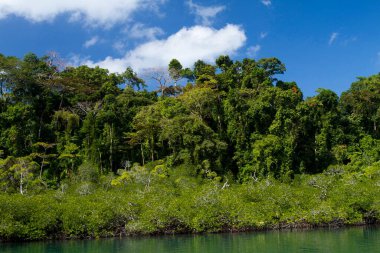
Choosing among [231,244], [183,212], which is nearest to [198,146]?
[183,212]

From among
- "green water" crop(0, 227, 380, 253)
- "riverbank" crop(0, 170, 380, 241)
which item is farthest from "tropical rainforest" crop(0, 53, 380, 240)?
"green water" crop(0, 227, 380, 253)

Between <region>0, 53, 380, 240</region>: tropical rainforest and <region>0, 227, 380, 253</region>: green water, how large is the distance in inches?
66.2

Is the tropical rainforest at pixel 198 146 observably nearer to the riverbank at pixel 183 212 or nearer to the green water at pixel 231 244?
the riverbank at pixel 183 212

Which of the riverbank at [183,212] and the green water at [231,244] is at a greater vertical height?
the riverbank at [183,212]

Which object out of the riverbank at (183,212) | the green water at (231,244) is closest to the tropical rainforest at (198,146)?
the riverbank at (183,212)

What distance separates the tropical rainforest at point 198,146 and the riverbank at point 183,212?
0.07m

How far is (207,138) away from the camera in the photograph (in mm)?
28875

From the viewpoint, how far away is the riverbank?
63.3ft

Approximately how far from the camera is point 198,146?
28.2 metres

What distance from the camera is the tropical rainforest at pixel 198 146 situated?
20672 mm

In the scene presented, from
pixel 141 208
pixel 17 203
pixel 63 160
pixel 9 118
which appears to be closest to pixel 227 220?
pixel 141 208

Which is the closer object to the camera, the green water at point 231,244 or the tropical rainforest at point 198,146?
the green water at point 231,244

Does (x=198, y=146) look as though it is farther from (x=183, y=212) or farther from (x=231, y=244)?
(x=231, y=244)

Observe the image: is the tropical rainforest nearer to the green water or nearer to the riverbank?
the riverbank
